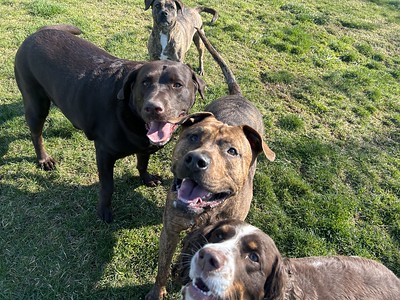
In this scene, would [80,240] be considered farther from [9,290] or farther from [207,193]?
[207,193]

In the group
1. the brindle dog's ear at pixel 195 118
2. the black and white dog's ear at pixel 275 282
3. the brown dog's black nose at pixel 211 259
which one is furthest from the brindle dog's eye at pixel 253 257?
the brindle dog's ear at pixel 195 118

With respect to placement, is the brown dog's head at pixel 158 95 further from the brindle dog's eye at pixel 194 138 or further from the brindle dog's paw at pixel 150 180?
the brindle dog's paw at pixel 150 180

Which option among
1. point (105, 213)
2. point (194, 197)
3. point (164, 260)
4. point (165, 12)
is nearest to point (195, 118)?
point (194, 197)

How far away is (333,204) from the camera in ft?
15.6

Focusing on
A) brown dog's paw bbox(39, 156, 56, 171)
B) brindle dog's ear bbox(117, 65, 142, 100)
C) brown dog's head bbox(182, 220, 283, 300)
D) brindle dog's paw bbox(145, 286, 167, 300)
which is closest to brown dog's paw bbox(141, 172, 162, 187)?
brown dog's paw bbox(39, 156, 56, 171)

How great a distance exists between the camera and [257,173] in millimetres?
5031

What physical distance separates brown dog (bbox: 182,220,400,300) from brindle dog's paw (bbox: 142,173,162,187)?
1905 mm

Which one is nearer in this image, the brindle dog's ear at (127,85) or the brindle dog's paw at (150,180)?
the brindle dog's ear at (127,85)

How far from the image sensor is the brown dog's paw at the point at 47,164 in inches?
182

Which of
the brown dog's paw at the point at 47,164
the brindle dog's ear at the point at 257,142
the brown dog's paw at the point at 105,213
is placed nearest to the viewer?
the brindle dog's ear at the point at 257,142

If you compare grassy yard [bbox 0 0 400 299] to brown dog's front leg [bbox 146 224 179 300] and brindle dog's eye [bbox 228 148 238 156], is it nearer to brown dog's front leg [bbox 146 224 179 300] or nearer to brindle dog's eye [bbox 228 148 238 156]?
brown dog's front leg [bbox 146 224 179 300]

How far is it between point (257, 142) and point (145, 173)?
1834mm

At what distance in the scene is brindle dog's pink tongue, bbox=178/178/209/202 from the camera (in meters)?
2.82

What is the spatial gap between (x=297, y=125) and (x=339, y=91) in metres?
1.67
